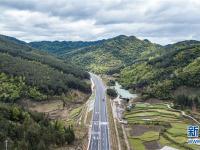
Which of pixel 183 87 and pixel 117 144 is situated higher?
pixel 183 87

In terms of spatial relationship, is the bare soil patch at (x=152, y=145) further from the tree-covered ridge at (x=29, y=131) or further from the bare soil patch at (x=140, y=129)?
the tree-covered ridge at (x=29, y=131)

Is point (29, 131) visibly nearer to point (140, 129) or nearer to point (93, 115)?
point (140, 129)

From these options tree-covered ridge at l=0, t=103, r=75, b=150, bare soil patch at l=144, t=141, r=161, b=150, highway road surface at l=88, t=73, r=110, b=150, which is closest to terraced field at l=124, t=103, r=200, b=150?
bare soil patch at l=144, t=141, r=161, b=150

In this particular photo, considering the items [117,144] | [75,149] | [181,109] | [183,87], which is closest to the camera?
[75,149]

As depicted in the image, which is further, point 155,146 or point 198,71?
point 198,71

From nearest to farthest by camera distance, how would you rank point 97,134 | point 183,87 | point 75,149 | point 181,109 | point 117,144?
point 75,149
point 117,144
point 97,134
point 181,109
point 183,87

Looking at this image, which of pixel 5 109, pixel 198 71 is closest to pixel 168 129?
pixel 5 109

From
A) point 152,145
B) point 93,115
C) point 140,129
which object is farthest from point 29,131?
point 93,115

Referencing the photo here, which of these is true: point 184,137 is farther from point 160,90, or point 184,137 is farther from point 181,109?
point 160,90
